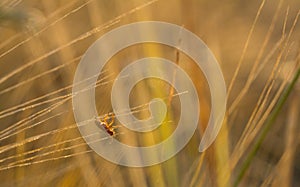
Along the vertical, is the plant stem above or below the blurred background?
below

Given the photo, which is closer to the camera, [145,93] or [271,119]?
[271,119]

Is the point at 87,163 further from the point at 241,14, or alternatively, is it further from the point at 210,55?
the point at 241,14

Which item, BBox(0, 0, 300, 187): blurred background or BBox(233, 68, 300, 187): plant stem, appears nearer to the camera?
BBox(233, 68, 300, 187): plant stem

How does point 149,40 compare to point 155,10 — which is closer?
point 149,40

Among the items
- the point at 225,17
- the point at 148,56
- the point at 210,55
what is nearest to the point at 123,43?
the point at 148,56

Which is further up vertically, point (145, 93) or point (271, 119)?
point (145, 93)

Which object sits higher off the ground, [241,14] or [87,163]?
[241,14]

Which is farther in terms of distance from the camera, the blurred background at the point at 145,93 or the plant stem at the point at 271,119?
the blurred background at the point at 145,93

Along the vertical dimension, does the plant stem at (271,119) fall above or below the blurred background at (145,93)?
below
